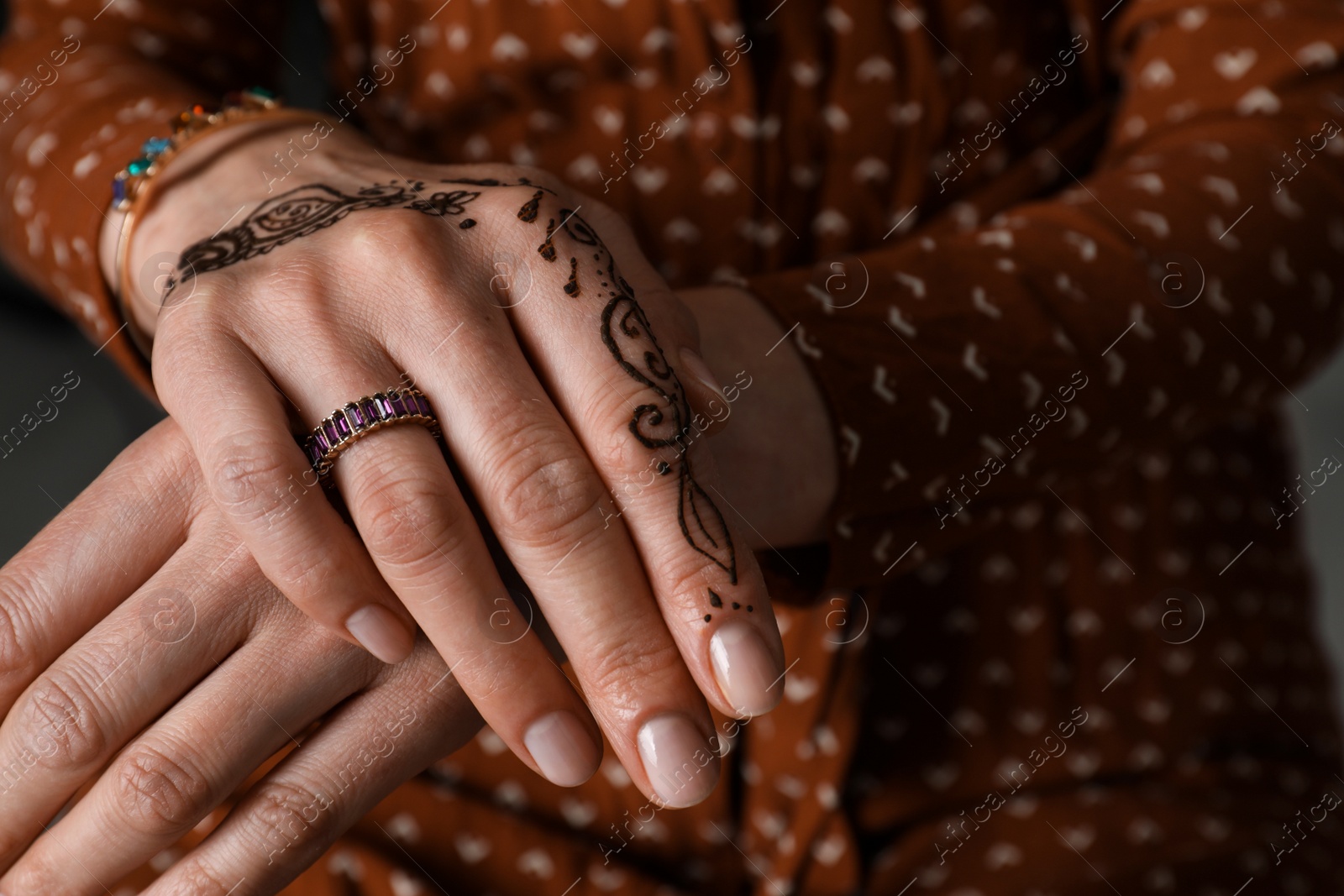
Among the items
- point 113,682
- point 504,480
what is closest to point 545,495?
point 504,480

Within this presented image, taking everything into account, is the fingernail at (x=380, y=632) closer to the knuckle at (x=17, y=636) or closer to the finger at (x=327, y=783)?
the finger at (x=327, y=783)

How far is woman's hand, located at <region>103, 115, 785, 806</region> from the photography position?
0.41 metres

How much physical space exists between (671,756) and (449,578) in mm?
124

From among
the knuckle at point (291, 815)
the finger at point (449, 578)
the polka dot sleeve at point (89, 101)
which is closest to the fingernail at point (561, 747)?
the finger at point (449, 578)

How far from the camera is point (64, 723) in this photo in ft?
1.42

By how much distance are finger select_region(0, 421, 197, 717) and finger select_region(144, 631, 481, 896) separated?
0.12 meters

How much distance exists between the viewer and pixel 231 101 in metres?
0.61

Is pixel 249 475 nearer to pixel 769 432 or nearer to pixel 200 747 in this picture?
pixel 200 747

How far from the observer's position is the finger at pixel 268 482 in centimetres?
40

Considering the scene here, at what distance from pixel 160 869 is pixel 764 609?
43cm

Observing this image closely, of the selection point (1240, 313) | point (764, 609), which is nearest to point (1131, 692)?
point (1240, 313)

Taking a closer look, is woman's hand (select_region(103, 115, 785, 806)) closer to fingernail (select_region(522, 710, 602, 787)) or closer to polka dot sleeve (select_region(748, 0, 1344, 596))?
fingernail (select_region(522, 710, 602, 787))

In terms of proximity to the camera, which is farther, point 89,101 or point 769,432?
point 89,101

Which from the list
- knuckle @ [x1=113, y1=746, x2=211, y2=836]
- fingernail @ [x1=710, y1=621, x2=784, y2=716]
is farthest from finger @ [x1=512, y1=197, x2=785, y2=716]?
knuckle @ [x1=113, y1=746, x2=211, y2=836]
